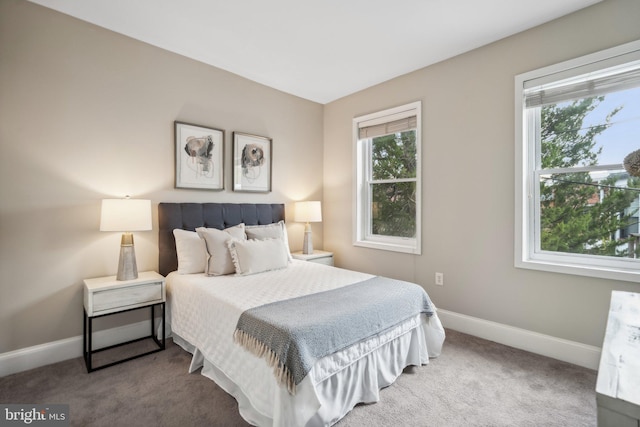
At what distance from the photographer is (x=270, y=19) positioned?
241 centimetres

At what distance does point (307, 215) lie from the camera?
377cm

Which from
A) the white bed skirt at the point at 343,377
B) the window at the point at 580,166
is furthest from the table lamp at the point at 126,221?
the window at the point at 580,166

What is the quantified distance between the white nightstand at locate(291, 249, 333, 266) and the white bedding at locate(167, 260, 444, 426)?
0.88 metres

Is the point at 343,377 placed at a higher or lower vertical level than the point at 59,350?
higher

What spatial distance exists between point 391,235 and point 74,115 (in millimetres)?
3276

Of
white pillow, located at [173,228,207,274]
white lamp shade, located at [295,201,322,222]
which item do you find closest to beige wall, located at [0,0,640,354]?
white pillow, located at [173,228,207,274]

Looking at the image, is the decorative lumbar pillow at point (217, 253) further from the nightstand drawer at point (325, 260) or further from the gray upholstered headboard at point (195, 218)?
the nightstand drawer at point (325, 260)

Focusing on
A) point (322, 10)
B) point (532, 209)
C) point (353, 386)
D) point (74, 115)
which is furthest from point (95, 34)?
point (532, 209)

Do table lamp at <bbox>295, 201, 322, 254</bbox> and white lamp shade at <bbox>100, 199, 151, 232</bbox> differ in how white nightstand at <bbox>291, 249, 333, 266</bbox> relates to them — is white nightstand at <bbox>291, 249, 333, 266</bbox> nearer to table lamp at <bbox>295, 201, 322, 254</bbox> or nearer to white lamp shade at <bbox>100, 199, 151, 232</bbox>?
table lamp at <bbox>295, 201, 322, 254</bbox>

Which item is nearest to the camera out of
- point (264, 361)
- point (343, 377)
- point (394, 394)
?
point (264, 361)

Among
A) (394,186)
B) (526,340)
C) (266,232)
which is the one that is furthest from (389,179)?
(526,340)

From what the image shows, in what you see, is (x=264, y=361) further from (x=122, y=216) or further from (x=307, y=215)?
(x=307, y=215)

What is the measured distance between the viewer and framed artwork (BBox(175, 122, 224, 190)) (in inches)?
116

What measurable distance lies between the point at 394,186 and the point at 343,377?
2432 millimetres
